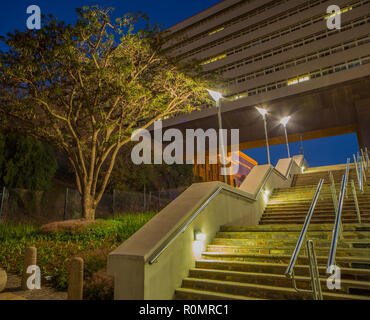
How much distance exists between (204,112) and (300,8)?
1510 cm

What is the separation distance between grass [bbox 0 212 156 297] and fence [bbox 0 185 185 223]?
3982mm

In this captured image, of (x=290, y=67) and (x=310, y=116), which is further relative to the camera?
(x=310, y=116)

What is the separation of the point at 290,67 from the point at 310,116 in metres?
5.33

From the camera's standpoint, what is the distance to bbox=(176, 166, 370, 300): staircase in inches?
163

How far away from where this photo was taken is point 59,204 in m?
17.2

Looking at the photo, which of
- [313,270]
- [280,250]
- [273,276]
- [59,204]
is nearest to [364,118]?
[280,250]

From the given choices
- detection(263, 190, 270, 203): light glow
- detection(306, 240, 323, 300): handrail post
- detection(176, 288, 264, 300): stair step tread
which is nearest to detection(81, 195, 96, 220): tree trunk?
detection(176, 288, 264, 300): stair step tread

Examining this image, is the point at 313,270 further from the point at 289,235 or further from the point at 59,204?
the point at 59,204

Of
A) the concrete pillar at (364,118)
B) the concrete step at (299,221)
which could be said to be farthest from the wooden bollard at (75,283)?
the concrete pillar at (364,118)

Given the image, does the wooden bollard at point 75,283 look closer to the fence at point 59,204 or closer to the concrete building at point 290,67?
the fence at point 59,204

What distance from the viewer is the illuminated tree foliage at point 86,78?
952cm
